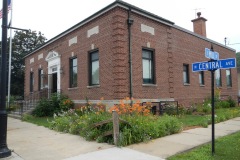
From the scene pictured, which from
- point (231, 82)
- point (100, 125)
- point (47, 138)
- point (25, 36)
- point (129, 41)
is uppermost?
point (25, 36)

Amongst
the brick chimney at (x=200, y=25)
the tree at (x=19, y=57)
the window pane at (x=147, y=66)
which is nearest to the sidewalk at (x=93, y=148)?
the window pane at (x=147, y=66)

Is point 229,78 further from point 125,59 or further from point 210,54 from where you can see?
point 210,54

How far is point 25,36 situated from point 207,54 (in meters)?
43.5

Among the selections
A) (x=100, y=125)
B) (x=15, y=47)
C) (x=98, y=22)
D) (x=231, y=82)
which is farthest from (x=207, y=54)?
(x=15, y=47)

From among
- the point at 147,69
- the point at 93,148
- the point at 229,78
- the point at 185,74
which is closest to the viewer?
the point at 93,148

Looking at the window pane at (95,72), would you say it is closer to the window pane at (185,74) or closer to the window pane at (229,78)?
the window pane at (185,74)

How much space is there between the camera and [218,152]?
599cm

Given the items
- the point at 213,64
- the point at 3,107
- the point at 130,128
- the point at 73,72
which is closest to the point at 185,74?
the point at 73,72

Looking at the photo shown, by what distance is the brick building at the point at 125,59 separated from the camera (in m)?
12.9

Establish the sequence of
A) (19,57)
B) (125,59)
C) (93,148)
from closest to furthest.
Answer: (93,148), (125,59), (19,57)

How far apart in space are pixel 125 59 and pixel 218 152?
785 cm

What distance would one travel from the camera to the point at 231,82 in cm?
2570

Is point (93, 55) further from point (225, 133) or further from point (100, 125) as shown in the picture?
point (225, 133)

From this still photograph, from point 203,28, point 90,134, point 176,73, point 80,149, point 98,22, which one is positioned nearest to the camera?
point 80,149
